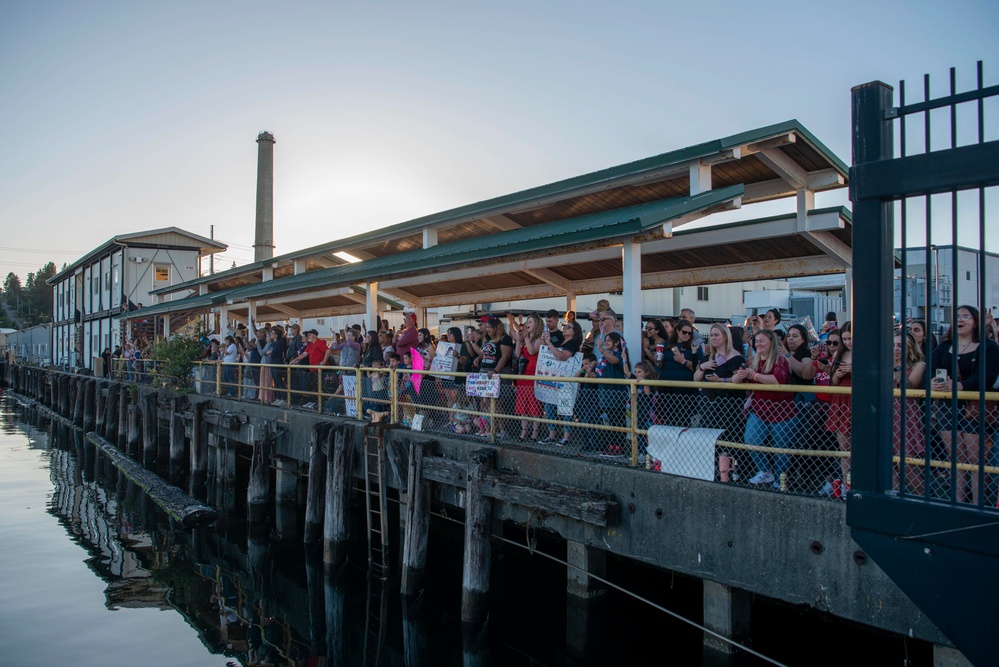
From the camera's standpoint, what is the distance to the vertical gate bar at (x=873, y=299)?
9.49 ft

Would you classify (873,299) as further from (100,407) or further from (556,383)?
(100,407)

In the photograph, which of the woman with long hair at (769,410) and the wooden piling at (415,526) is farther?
the wooden piling at (415,526)

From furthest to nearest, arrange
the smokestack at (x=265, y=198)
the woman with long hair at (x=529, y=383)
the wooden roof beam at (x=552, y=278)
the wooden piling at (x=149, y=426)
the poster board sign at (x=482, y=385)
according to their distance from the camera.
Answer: the smokestack at (x=265, y=198) < the wooden piling at (x=149, y=426) < the wooden roof beam at (x=552, y=278) < the poster board sign at (x=482, y=385) < the woman with long hair at (x=529, y=383)

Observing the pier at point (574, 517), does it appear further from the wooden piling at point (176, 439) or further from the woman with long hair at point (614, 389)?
the wooden piling at point (176, 439)

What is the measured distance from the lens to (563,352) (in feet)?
27.0

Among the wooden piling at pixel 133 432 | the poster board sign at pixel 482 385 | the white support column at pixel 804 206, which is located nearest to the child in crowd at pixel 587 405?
the poster board sign at pixel 482 385

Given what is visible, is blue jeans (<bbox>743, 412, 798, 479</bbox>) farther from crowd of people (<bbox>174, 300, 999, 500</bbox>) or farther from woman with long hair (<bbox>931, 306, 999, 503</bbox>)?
woman with long hair (<bbox>931, 306, 999, 503</bbox>)

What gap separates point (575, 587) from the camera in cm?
799

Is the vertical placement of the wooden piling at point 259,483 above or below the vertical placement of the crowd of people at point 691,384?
below

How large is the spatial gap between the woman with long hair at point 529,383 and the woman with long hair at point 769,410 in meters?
2.60

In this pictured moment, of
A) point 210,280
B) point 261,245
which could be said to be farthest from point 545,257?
point 261,245

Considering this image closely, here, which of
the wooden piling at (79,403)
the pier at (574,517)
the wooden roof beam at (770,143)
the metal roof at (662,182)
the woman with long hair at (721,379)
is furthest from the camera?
the wooden piling at (79,403)

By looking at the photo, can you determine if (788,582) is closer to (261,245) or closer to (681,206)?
(681,206)

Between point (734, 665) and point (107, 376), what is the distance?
30.9 meters
